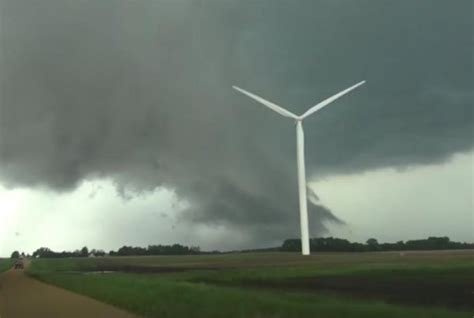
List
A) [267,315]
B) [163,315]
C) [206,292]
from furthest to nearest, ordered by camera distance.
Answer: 1. [206,292]
2. [163,315]
3. [267,315]

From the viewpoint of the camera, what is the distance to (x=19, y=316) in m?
31.3

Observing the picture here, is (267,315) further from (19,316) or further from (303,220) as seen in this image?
(303,220)

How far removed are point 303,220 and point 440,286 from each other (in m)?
62.7

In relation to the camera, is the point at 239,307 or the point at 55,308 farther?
the point at 55,308

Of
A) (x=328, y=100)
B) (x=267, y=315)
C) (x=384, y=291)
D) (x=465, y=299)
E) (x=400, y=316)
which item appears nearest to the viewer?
(x=400, y=316)

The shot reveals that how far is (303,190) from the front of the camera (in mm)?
106375

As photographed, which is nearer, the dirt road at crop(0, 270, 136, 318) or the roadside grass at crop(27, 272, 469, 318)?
the roadside grass at crop(27, 272, 469, 318)

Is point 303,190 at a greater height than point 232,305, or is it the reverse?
point 303,190

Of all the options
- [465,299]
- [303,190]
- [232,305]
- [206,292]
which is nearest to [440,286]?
[465,299]

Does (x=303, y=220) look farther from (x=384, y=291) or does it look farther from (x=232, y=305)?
(x=232, y=305)

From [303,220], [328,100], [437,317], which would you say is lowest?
[437,317]

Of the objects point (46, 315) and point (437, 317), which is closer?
point (437, 317)

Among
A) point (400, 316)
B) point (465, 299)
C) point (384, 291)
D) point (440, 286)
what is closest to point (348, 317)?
point (400, 316)

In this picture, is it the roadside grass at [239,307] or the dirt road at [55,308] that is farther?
the dirt road at [55,308]
